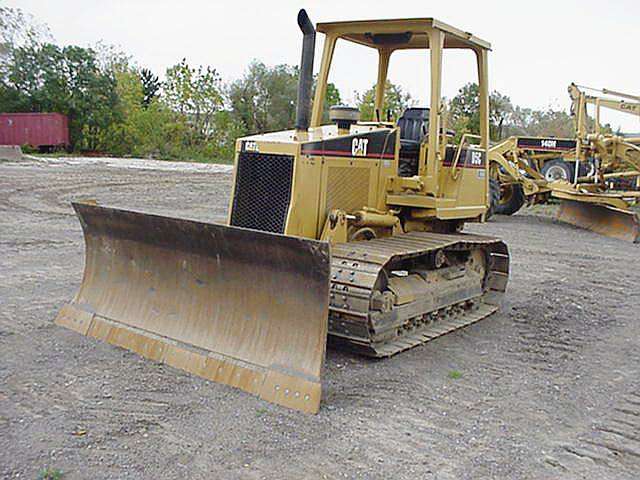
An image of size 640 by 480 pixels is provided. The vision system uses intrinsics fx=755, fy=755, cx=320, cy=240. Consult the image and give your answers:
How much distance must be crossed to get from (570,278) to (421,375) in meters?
4.99

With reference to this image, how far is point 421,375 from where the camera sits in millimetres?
5492

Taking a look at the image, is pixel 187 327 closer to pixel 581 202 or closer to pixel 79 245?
pixel 79 245

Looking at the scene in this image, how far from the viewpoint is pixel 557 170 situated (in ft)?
55.8

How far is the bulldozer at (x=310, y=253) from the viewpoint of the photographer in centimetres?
507

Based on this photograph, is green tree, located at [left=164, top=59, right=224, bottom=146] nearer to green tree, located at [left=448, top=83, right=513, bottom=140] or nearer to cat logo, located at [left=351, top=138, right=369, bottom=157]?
green tree, located at [left=448, top=83, right=513, bottom=140]

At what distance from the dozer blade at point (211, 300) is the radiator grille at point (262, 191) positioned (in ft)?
1.97

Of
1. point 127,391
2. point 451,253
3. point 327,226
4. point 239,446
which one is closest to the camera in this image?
point 239,446

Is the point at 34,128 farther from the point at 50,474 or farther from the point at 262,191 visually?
the point at 50,474

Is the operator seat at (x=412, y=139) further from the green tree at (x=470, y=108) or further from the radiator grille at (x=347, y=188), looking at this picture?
the green tree at (x=470, y=108)

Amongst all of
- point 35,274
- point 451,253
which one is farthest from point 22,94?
point 451,253

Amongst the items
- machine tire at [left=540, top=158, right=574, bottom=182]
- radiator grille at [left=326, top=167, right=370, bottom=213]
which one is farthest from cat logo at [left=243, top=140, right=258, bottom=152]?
machine tire at [left=540, top=158, right=574, bottom=182]

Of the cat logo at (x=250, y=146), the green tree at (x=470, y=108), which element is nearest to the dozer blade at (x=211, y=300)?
the cat logo at (x=250, y=146)

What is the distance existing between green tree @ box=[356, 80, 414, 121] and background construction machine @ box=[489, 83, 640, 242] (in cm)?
225

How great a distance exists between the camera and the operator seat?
22.3 feet
